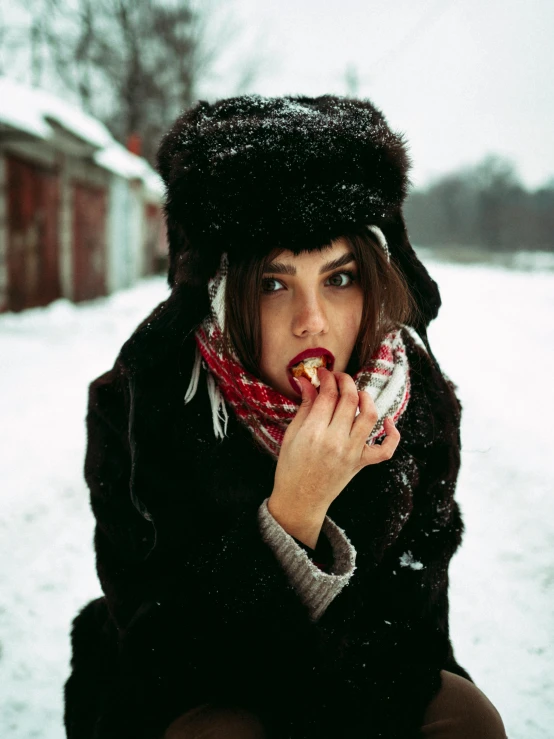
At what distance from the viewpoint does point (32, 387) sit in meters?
5.17

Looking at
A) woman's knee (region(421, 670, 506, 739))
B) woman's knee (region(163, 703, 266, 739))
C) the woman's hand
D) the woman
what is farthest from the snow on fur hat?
woman's knee (region(421, 670, 506, 739))

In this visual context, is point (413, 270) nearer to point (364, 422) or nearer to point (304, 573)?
point (364, 422)

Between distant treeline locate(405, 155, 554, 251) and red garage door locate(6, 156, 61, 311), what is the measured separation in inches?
249

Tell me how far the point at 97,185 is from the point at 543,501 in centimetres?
1258

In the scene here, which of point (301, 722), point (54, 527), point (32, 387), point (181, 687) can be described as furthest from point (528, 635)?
point (32, 387)

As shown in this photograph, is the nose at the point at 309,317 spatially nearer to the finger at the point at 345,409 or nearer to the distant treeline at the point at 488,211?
the finger at the point at 345,409

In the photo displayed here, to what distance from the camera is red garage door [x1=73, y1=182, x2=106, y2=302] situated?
11.9m

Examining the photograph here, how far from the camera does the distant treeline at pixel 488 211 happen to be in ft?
35.5

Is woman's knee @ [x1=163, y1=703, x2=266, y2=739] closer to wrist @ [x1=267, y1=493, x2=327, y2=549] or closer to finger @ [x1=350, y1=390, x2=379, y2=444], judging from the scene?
wrist @ [x1=267, y1=493, x2=327, y2=549]

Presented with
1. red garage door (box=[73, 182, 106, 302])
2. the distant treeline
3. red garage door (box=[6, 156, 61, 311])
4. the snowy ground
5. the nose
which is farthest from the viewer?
→ red garage door (box=[73, 182, 106, 302])

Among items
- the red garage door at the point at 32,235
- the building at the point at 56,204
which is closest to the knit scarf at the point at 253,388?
the building at the point at 56,204

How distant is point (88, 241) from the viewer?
501 inches

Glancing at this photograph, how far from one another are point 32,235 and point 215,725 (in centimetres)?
1000

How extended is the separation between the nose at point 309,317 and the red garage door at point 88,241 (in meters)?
11.4
